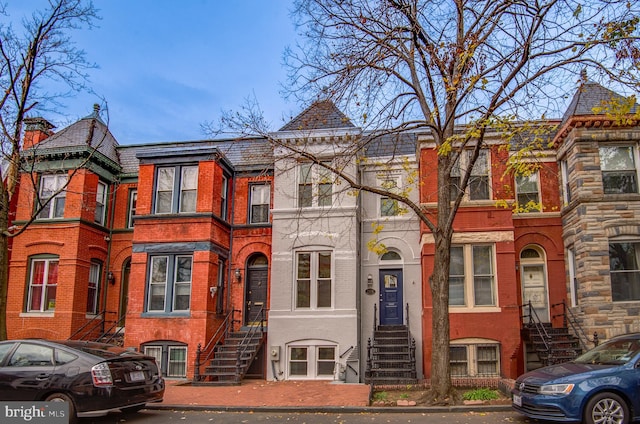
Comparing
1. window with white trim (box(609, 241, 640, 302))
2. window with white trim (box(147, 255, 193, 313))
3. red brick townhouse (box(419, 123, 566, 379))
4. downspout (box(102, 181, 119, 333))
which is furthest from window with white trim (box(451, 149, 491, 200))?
downspout (box(102, 181, 119, 333))

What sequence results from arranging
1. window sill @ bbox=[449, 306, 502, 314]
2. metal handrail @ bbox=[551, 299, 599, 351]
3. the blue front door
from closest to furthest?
metal handrail @ bbox=[551, 299, 599, 351]
window sill @ bbox=[449, 306, 502, 314]
the blue front door

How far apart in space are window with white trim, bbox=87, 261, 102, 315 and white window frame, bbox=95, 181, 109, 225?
1702 millimetres

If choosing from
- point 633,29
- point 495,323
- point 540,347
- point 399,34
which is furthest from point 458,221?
point 633,29

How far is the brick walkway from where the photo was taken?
11855mm

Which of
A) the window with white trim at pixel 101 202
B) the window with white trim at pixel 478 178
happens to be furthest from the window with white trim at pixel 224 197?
the window with white trim at pixel 478 178

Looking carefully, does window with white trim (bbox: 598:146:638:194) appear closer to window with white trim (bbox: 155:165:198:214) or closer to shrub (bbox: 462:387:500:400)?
shrub (bbox: 462:387:500:400)

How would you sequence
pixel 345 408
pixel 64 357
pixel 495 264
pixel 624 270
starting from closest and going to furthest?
1. pixel 64 357
2. pixel 345 408
3. pixel 624 270
4. pixel 495 264

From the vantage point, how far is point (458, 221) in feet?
55.3

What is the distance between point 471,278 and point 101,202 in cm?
1412

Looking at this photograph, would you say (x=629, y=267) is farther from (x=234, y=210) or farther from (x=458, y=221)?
(x=234, y=210)

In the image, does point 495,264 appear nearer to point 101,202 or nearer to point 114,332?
point 114,332

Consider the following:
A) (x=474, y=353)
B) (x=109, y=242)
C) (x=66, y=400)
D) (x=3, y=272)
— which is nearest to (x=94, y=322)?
(x=109, y=242)

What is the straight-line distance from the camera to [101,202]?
806 inches

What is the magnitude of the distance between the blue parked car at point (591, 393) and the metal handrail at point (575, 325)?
20.8 feet
